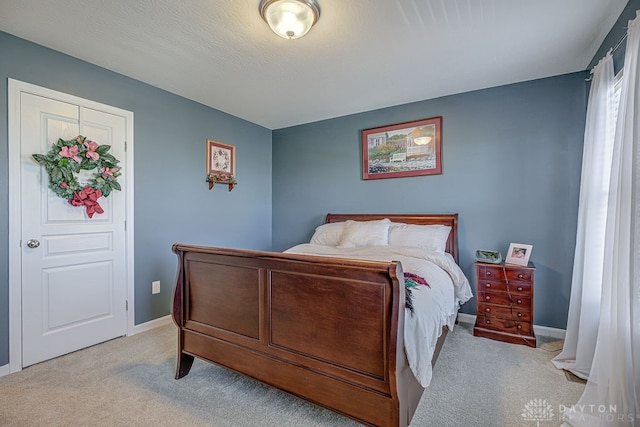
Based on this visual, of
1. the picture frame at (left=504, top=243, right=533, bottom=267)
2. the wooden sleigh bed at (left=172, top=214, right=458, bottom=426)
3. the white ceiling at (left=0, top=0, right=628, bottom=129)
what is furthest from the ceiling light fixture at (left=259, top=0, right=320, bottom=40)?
the picture frame at (left=504, top=243, right=533, bottom=267)

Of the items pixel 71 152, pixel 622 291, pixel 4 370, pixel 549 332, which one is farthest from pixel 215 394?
pixel 549 332

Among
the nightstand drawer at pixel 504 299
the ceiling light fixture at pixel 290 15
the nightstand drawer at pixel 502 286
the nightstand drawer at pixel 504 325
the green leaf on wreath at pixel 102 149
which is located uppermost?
the ceiling light fixture at pixel 290 15

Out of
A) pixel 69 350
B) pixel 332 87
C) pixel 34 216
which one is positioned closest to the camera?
pixel 34 216

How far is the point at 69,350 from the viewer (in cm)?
245

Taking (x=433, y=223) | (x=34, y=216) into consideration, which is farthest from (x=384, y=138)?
(x=34, y=216)

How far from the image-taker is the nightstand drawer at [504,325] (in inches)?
102

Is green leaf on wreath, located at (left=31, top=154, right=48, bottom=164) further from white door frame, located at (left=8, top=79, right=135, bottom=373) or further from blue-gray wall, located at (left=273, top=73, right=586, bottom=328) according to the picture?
blue-gray wall, located at (left=273, top=73, right=586, bottom=328)

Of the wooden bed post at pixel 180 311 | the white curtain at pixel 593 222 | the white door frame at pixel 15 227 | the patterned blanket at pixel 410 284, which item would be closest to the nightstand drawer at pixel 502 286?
the white curtain at pixel 593 222

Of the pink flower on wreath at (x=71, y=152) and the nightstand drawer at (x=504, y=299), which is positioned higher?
the pink flower on wreath at (x=71, y=152)

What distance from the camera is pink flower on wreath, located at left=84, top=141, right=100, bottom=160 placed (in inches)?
97.8

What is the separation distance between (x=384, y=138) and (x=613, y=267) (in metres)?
2.53

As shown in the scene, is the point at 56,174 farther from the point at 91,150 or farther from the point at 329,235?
the point at 329,235

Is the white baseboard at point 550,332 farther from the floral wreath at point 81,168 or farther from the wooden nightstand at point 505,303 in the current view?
the floral wreath at point 81,168

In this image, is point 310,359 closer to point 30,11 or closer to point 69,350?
point 69,350
